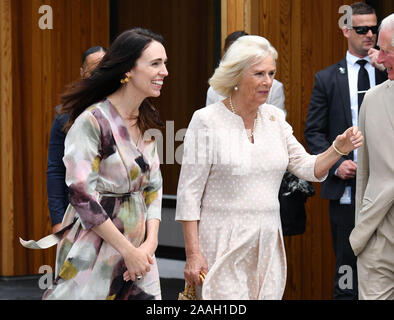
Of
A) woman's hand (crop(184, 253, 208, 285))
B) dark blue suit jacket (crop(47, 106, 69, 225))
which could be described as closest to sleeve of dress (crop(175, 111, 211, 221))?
woman's hand (crop(184, 253, 208, 285))

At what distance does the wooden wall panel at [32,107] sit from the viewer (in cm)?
936

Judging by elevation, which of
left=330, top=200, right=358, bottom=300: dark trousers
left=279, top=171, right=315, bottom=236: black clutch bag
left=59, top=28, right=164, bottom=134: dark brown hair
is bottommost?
left=330, top=200, right=358, bottom=300: dark trousers

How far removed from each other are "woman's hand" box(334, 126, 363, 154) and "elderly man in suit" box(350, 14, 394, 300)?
0.26 metres

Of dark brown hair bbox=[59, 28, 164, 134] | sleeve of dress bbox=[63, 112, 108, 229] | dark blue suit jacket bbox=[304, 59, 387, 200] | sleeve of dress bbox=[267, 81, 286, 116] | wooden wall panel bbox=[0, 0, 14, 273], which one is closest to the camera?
sleeve of dress bbox=[63, 112, 108, 229]

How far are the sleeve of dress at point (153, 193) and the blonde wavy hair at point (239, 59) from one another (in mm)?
832

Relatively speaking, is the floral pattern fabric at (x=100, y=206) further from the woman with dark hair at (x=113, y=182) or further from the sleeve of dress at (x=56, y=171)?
the sleeve of dress at (x=56, y=171)

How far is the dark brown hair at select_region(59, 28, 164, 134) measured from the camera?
14.9 feet

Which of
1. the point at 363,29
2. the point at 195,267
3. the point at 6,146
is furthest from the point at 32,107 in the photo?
the point at 195,267

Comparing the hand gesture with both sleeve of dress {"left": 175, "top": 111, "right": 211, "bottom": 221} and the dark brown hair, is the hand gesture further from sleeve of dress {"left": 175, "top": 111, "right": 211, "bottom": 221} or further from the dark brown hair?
sleeve of dress {"left": 175, "top": 111, "right": 211, "bottom": 221}

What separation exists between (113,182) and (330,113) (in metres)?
3.05

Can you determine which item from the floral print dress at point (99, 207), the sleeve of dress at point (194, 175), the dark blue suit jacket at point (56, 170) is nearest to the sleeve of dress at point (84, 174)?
the floral print dress at point (99, 207)

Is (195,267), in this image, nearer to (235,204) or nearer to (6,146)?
(235,204)

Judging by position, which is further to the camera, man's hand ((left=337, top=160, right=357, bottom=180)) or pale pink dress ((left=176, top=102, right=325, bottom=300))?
man's hand ((left=337, top=160, right=357, bottom=180))

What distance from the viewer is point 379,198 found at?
5027 mm
